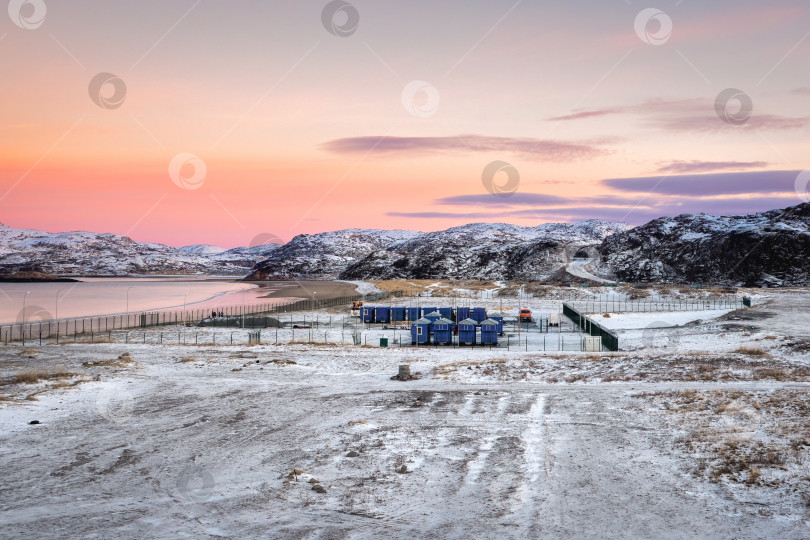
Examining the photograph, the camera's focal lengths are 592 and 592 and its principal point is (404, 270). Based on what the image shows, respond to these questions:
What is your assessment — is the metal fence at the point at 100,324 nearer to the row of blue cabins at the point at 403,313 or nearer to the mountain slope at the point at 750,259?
the row of blue cabins at the point at 403,313

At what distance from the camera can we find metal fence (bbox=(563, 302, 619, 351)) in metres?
50.8

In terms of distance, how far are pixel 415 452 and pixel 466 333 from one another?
129 ft

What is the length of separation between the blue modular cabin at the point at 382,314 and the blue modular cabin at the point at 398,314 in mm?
1193

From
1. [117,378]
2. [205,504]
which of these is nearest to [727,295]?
[117,378]

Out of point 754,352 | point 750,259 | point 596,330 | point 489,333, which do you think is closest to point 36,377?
point 489,333

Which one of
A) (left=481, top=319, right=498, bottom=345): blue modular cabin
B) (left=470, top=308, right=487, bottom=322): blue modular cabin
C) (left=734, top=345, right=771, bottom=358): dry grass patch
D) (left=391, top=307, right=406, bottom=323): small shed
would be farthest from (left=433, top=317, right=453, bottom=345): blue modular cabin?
(left=734, top=345, right=771, bottom=358): dry grass patch

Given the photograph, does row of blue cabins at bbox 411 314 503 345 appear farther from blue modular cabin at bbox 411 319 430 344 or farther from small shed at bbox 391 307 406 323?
small shed at bbox 391 307 406 323

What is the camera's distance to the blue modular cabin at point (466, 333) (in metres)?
59.0

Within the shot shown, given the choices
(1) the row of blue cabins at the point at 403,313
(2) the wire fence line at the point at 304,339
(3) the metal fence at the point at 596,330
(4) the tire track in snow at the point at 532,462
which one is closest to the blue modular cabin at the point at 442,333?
(2) the wire fence line at the point at 304,339

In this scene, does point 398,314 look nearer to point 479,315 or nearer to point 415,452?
point 479,315

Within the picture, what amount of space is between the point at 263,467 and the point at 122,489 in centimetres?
413

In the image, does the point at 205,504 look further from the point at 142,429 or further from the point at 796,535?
the point at 796,535

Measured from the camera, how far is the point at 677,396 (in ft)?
90.9

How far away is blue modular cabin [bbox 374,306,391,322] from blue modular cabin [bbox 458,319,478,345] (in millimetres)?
21920
